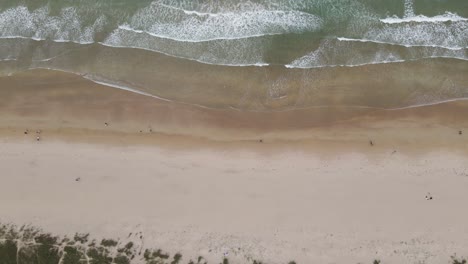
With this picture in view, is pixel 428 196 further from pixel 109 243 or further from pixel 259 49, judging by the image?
pixel 109 243

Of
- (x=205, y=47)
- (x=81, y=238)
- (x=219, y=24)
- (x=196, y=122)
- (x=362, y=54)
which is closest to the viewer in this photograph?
(x=81, y=238)

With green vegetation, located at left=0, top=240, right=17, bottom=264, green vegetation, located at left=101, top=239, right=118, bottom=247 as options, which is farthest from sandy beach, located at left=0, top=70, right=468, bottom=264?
green vegetation, located at left=0, top=240, right=17, bottom=264

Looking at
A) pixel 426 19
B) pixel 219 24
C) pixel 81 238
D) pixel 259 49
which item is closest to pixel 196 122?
pixel 259 49

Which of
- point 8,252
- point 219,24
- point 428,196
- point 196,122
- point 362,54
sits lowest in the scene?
point 8,252

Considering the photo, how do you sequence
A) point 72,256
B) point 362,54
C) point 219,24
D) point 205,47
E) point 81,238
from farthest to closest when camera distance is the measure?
point 219,24 → point 205,47 → point 362,54 → point 81,238 → point 72,256

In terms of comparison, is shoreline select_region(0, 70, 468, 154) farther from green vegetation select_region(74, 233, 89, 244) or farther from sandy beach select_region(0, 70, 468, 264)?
green vegetation select_region(74, 233, 89, 244)

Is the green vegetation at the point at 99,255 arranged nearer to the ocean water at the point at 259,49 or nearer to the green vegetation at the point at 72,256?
the green vegetation at the point at 72,256

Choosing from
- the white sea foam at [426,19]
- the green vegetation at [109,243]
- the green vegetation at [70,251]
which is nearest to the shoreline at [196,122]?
the white sea foam at [426,19]

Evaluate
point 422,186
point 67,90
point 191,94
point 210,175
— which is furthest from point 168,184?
point 422,186
